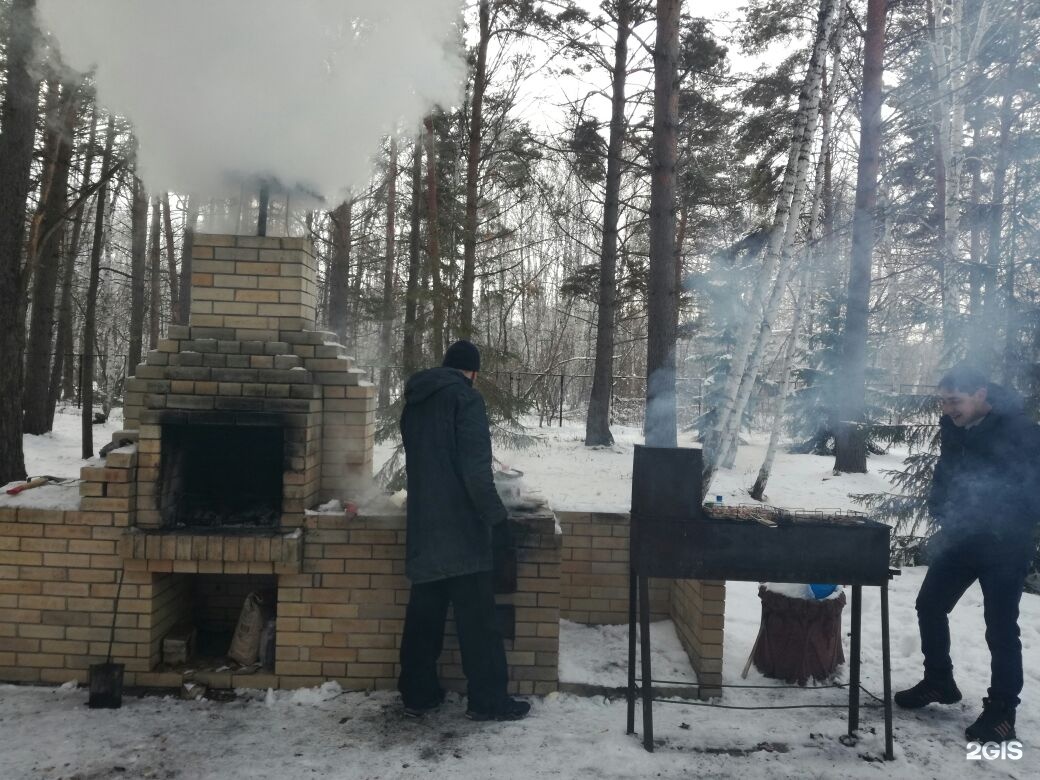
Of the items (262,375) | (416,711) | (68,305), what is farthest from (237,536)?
(68,305)

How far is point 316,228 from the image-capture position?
1496 cm

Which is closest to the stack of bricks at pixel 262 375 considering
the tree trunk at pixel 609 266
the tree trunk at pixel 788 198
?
the tree trunk at pixel 788 198

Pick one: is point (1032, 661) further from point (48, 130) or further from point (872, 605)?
point (48, 130)

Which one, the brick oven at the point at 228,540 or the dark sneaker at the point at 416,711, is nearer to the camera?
the dark sneaker at the point at 416,711

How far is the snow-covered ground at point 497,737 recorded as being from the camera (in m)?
3.19

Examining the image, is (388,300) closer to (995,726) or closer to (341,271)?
(341,271)

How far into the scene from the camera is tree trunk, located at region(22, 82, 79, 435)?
10.2 metres

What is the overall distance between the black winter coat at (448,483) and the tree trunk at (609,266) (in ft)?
35.6

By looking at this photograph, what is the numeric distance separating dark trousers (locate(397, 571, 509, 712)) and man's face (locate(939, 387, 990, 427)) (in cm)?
271

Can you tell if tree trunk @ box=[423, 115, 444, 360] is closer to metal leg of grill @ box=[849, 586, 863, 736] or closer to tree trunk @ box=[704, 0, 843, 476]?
tree trunk @ box=[704, 0, 843, 476]

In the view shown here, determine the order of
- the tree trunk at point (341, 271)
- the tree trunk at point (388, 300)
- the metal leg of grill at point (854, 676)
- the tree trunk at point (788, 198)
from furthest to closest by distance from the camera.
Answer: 1. the tree trunk at point (341, 271)
2. the tree trunk at point (388, 300)
3. the tree trunk at point (788, 198)
4. the metal leg of grill at point (854, 676)

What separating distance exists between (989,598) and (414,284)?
818 centimetres

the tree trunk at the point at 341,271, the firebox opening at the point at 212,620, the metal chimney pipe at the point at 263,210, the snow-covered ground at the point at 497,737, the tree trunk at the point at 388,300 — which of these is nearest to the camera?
the snow-covered ground at the point at 497,737

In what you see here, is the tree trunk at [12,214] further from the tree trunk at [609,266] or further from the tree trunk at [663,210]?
the tree trunk at [609,266]
